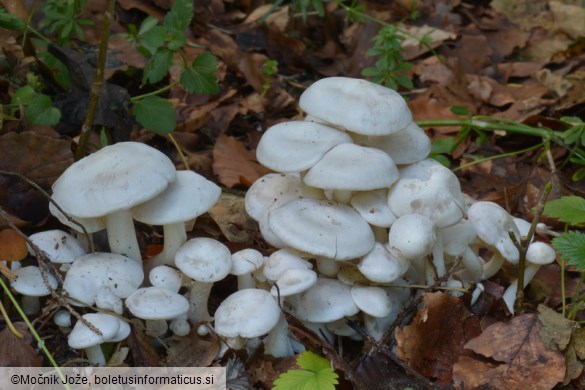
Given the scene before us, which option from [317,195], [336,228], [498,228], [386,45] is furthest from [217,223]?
[386,45]

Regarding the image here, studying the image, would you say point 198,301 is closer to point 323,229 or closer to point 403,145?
point 323,229

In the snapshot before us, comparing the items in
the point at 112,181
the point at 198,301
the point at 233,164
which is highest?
the point at 112,181

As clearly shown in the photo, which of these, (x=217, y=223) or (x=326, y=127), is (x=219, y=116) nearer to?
(x=217, y=223)

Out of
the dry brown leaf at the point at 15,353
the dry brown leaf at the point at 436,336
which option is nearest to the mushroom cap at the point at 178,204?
the dry brown leaf at the point at 15,353

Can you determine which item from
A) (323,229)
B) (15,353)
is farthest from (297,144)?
(15,353)

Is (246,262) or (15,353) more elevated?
(246,262)

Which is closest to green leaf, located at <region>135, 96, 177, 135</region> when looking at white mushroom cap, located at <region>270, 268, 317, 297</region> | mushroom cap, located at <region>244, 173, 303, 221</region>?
mushroom cap, located at <region>244, 173, 303, 221</region>
